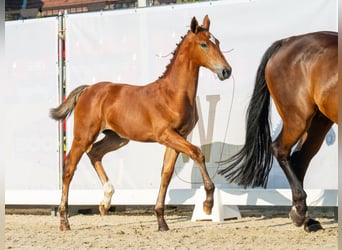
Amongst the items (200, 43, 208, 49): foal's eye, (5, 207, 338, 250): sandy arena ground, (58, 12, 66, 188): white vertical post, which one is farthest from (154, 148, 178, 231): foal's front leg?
(58, 12, 66, 188): white vertical post

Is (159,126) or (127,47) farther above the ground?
(127,47)

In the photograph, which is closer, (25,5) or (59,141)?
(59,141)

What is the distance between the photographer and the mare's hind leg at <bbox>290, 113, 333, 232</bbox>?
6621 mm

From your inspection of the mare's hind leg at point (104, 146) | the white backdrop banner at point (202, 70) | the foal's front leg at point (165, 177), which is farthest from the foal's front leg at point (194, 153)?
the white backdrop banner at point (202, 70)

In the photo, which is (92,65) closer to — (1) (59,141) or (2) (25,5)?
(1) (59,141)

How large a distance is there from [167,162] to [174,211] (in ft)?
6.79

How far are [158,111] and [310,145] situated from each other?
1.54 meters

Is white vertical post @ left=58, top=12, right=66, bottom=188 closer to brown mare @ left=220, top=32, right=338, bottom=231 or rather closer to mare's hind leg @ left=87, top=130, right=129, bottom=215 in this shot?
mare's hind leg @ left=87, top=130, right=129, bottom=215

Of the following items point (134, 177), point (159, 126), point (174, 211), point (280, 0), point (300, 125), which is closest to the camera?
point (300, 125)

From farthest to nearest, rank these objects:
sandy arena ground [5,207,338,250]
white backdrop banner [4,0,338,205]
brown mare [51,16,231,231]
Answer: white backdrop banner [4,0,338,205]
brown mare [51,16,231,231]
sandy arena ground [5,207,338,250]

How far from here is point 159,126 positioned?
6.65m

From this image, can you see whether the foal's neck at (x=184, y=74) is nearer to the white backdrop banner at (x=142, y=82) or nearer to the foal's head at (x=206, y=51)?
the foal's head at (x=206, y=51)

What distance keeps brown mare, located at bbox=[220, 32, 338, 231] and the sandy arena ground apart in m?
0.50

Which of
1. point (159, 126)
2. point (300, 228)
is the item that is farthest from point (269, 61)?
point (300, 228)
